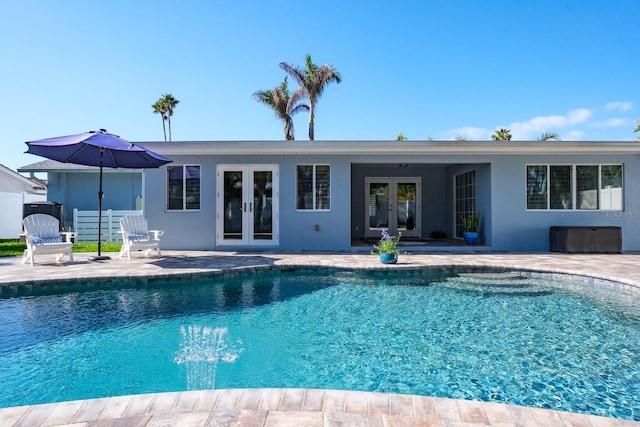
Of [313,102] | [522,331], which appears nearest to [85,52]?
[522,331]

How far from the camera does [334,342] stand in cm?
387

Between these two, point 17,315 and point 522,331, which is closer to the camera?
point 522,331

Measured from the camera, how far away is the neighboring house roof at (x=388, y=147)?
978 cm

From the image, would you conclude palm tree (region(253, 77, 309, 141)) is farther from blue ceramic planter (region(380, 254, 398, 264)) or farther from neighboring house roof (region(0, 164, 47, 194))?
blue ceramic planter (region(380, 254, 398, 264))

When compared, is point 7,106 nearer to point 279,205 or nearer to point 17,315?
point 279,205

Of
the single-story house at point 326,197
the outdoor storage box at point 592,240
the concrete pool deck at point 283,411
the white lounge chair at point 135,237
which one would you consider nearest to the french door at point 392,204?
the single-story house at point 326,197

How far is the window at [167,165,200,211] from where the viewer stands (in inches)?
413

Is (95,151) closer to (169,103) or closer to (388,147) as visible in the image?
(388,147)

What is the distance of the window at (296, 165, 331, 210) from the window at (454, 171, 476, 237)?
4823 millimetres

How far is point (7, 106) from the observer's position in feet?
43.6

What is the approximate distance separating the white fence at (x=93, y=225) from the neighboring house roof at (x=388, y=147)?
487 cm

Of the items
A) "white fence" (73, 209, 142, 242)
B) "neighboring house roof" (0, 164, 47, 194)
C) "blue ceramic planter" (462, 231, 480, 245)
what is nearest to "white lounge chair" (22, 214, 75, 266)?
"neighboring house roof" (0, 164, 47, 194)

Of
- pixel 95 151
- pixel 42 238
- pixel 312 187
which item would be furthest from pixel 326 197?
pixel 42 238

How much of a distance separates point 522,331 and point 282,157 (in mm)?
7513
